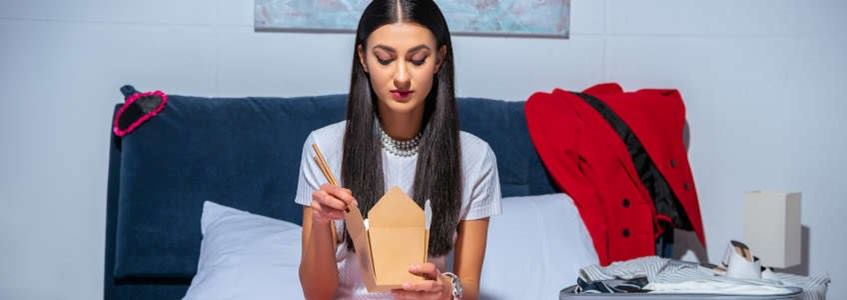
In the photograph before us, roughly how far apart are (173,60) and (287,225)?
1.86 ft

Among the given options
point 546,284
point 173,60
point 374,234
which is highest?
point 173,60

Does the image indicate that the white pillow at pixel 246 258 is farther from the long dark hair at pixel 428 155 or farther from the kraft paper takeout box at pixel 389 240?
the kraft paper takeout box at pixel 389 240

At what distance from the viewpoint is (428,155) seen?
1718 mm

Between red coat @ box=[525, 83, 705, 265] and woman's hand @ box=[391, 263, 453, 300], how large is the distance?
106 centimetres

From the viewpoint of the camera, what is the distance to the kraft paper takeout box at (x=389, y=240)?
1470 mm

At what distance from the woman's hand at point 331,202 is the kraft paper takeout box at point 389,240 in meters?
0.01

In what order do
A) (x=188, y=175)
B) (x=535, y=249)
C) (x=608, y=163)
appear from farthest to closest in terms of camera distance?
(x=608, y=163) → (x=188, y=175) → (x=535, y=249)

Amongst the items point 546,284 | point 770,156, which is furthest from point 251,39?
point 770,156

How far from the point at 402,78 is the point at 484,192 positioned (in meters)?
0.30

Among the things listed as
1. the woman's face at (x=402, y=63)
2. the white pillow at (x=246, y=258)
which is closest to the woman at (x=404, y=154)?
the woman's face at (x=402, y=63)

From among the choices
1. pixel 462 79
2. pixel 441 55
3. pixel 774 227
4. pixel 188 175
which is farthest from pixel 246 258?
pixel 774 227

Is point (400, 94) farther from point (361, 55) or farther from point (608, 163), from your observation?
point (608, 163)

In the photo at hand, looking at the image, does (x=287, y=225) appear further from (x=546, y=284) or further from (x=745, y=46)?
(x=745, y=46)

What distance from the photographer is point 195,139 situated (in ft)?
8.10
